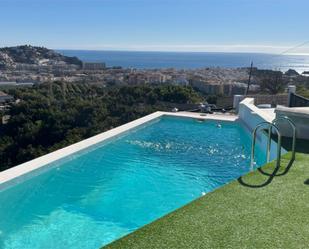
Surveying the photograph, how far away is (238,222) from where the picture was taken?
3.03 metres

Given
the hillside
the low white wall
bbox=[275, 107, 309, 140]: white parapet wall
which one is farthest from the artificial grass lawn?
the hillside

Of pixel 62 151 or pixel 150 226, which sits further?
pixel 62 151

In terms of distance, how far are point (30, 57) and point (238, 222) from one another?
102882mm

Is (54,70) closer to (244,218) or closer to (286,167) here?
(286,167)

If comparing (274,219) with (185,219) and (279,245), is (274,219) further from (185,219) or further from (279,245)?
(185,219)

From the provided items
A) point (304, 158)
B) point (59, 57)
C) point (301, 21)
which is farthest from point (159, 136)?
point (59, 57)

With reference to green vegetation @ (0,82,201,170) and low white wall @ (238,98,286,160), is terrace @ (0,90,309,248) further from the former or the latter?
green vegetation @ (0,82,201,170)

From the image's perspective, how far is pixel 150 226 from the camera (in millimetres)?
2977

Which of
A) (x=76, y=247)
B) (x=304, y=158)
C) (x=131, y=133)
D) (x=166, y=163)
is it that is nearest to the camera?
(x=76, y=247)

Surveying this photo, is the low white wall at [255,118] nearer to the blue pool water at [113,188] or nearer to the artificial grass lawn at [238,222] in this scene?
the blue pool water at [113,188]

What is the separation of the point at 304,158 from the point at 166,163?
2.54 meters

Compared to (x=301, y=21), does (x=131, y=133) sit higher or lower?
lower

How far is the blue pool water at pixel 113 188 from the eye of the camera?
398cm

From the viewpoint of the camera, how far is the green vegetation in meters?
16.1
